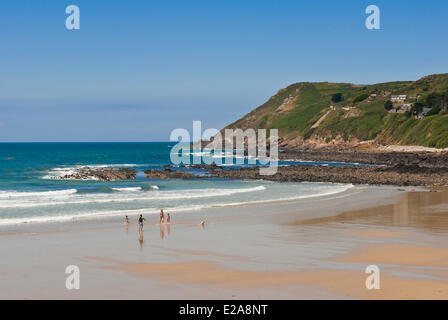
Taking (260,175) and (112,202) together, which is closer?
(112,202)

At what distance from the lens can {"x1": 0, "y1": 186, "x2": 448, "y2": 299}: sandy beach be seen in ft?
45.0

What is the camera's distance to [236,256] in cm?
1825

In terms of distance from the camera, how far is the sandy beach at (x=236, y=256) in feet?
45.0

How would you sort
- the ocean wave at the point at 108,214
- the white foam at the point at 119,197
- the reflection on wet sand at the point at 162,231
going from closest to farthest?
the reflection on wet sand at the point at 162,231 < the ocean wave at the point at 108,214 < the white foam at the point at 119,197

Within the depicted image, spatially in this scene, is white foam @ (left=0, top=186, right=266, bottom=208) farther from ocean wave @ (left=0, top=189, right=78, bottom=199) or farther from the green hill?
the green hill

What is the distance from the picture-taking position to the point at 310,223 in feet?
86.4

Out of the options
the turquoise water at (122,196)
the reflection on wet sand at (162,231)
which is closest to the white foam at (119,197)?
the turquoise water at (122,196)

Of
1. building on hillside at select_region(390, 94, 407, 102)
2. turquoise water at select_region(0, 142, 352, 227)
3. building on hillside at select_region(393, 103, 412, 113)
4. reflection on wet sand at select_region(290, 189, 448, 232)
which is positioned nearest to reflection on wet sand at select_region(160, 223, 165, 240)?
turquoise water at select_region(0, 142, 352, 227)

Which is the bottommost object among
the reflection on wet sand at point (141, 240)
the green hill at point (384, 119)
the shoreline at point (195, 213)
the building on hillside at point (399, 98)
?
the shoreline at point (195, 213)

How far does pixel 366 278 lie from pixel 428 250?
212 inches

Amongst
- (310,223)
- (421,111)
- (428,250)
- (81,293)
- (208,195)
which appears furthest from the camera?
(421,111)

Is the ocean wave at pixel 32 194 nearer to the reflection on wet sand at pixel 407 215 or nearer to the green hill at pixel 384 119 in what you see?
the reflection on wet sand at pixel 407 215
